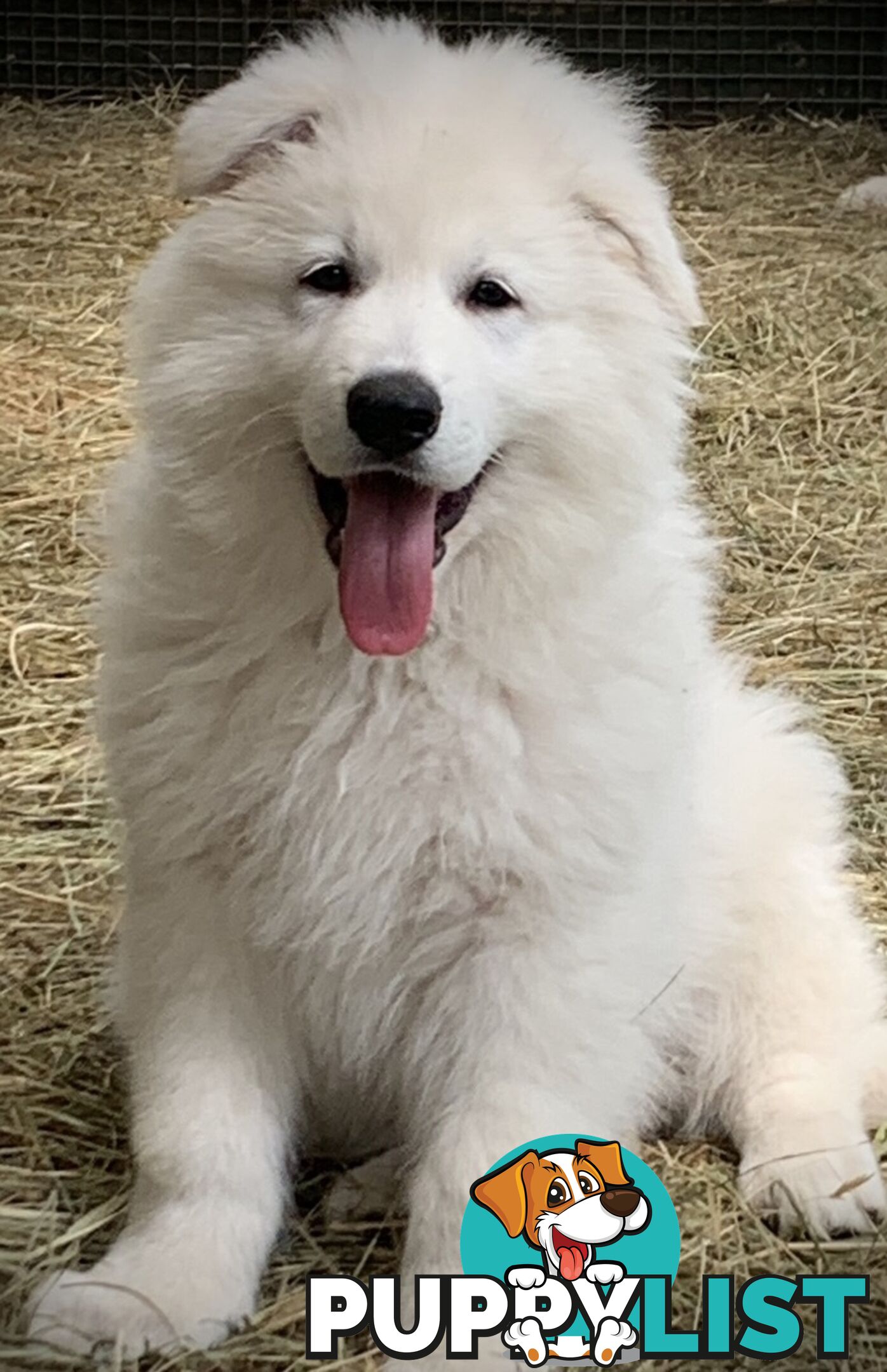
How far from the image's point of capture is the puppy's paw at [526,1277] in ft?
7.95

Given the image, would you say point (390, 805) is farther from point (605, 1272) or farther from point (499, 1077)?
point (605, 1272)

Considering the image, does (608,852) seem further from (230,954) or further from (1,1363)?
(1,1363)

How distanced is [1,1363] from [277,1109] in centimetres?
54

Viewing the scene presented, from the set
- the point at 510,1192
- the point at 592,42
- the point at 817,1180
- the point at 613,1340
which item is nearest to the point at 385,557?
the point at 510,1192

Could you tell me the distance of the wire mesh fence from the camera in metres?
8.50

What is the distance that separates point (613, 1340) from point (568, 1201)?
0.22m

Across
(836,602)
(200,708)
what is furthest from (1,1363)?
(836,602)

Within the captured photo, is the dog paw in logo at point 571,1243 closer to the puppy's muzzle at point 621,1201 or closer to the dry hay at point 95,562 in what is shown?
the puppy's muzzle at point 621,1201

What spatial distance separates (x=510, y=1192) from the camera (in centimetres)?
247

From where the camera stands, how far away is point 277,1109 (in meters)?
2.83

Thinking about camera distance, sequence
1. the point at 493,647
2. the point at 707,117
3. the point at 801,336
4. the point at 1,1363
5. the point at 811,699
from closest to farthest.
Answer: the point at 1,1363 → the point at 493,647 → the point at 811,699 → the point at 801,336 → the point at 707,117

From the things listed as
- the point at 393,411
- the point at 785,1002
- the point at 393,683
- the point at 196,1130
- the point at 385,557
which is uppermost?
the point at 393,411

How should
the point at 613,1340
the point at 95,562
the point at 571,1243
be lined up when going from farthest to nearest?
the point at 95,562, the point at 613,1340, the point at 571,1243

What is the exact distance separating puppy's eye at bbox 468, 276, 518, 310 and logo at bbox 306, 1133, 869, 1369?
3.77 feet
